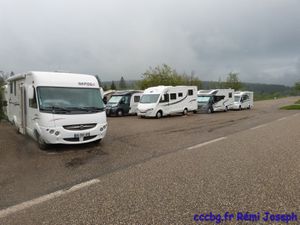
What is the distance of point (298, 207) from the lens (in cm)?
347

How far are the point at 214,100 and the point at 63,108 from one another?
2006cm

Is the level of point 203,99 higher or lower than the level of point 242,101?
higher

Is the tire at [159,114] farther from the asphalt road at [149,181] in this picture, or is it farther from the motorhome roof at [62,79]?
the asphalt road at [149,181]

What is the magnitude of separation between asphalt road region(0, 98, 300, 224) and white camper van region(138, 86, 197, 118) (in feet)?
35.6

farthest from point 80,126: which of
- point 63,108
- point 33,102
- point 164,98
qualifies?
point 164,98

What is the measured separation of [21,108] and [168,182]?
7497mm

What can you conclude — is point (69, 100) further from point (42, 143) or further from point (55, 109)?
point (42, 143)

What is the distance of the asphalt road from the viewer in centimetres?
345

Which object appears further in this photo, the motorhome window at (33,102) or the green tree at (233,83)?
the green tree at (233,83)

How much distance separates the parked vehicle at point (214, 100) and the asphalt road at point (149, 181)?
1673cm

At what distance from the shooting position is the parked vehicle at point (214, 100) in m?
24.5

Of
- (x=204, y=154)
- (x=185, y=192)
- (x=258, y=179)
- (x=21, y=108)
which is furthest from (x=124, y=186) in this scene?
(x=21, y=108)

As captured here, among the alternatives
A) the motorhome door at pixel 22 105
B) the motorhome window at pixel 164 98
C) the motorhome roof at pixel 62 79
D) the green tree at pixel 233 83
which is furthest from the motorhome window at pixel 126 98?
the green tree at pixel 233 83

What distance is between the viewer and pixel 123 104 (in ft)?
70.5
